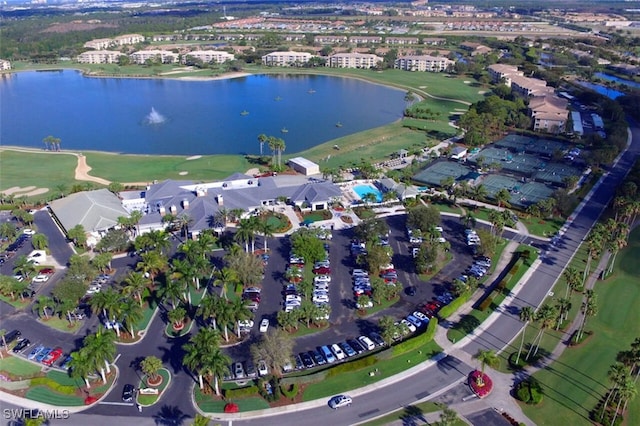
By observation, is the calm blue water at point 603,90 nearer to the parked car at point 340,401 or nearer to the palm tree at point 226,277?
the palm tree at point 226,277

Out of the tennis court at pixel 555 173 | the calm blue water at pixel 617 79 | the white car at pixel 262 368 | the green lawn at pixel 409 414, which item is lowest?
the green lawn at pixel 409 414

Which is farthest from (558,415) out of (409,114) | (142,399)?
(409,114)

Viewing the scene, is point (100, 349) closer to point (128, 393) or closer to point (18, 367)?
point (128, 393)

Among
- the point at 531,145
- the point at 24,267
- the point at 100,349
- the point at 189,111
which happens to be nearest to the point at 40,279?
the point at 24,267

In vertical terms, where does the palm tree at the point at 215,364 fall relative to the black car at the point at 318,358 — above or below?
above

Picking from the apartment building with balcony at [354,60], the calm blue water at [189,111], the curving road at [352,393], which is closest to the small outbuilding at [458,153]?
the calm blue water at [189,111]
